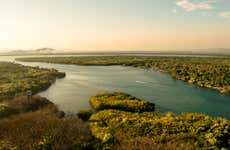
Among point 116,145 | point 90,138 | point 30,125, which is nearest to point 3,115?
point 30,125

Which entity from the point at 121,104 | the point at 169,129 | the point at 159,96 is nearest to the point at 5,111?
the point at 121,104

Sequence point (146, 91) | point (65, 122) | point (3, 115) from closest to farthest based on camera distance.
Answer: point (65, 122)
point (3, 115)
point (146, 91)

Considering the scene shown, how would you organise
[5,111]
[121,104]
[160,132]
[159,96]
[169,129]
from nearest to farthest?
[160,132], [169,129], [5,111], [121,104], [159,96]

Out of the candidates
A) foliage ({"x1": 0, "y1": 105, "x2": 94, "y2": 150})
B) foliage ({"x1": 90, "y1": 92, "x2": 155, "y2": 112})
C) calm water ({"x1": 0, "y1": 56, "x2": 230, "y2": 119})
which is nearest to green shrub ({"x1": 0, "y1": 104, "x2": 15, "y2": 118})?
foliage ({"x1": 0, "y1": 105, "x2": 94, "y2": 150})

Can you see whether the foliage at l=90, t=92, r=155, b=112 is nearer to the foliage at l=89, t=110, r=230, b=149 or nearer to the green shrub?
the foliage at l=89, t=110, r=230, b=149

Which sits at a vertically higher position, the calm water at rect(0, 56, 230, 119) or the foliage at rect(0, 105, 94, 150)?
the foliage at rect(0, 105, 94, 150)

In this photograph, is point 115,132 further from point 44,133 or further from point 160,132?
point 44,133

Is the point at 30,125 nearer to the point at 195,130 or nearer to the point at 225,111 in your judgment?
the point at 195,130

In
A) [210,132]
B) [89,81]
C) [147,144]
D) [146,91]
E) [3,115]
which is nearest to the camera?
[147,144]
